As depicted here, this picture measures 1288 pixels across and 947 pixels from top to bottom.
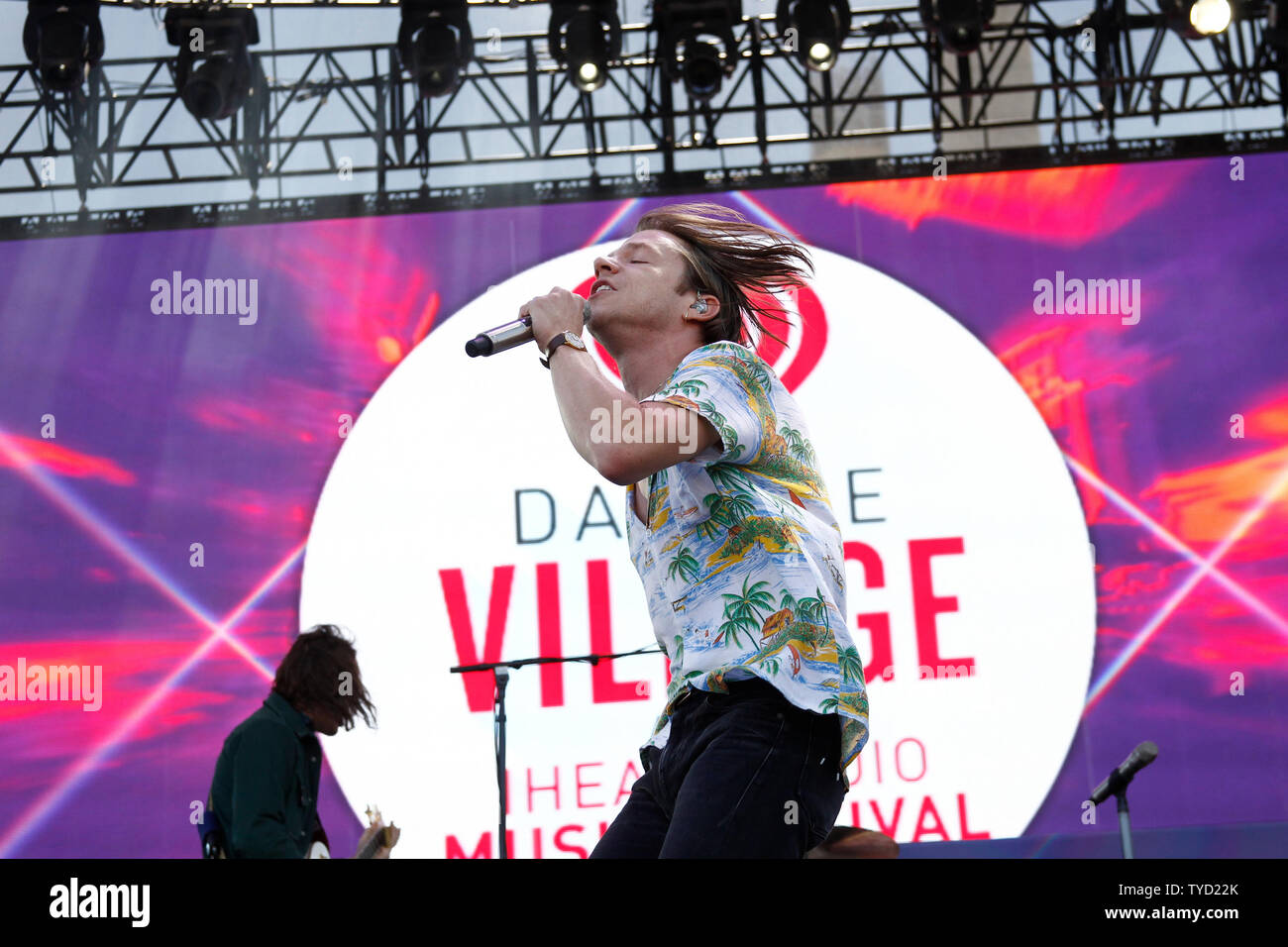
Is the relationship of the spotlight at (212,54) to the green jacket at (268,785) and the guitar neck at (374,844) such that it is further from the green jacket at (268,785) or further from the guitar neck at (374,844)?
the guitar neck at (374,844)

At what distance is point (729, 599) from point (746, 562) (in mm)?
49

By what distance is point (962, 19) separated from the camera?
4.64 metres

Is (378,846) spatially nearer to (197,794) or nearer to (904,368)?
(197,794)

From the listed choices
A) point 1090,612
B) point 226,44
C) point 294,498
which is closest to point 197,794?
point 294,498

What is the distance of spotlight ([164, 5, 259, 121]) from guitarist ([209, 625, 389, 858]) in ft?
8.06

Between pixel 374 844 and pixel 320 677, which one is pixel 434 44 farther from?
pixel 374 844

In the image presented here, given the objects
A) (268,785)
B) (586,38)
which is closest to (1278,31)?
(586,38)

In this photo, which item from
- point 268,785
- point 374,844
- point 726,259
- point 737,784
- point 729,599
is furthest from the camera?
point 374,844

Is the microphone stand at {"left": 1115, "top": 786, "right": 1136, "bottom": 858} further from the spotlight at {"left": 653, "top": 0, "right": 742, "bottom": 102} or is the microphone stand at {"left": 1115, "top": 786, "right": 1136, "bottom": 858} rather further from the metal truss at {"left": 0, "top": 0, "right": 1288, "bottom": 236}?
the spotlight at {"left": 653, "top": 0, "right": 742, "bottom": 102}

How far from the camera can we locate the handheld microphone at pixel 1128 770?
2457 mm

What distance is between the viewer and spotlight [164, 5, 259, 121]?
464 centimetres

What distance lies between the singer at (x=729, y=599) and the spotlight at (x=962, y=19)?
355 cm

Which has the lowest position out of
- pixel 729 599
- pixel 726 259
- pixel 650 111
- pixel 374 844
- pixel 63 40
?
pixel 374 844

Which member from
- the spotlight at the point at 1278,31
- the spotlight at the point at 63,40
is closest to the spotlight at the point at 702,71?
the spotlight at the point at 1278,31
